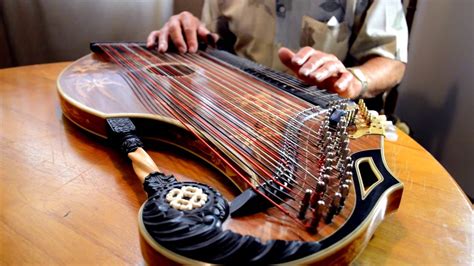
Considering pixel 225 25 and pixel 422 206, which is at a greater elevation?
pixel 225 25

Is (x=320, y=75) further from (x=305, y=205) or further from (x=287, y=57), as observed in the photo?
(x=305, y=205)

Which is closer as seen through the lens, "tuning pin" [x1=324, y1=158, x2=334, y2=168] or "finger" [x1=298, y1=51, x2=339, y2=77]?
"tuning pin" [x1=324, y1=158, x2=334, y2=168]

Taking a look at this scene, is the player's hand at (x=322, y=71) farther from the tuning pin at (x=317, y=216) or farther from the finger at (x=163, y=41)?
the tuning pin at (x=317, y=216)

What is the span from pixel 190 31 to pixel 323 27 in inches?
18.3

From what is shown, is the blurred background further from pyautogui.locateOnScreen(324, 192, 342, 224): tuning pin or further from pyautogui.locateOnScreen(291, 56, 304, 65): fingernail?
pyautogui.locateOnScreen(324, 192, 342, 224): tuning pin

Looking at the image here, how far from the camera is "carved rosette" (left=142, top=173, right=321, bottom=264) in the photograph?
1.36ft

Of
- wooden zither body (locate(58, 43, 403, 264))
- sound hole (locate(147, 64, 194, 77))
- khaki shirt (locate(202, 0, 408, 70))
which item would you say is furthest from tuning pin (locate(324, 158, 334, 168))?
khaki shirt (locate(202, 0, 408, 70))

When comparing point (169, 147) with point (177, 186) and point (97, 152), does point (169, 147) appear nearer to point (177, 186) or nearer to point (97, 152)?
point (97, 152)

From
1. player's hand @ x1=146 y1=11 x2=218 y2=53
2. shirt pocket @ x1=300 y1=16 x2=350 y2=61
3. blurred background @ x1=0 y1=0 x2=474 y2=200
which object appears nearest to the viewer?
player's hand @ x1=146 y1=11 x2=218 y2=53

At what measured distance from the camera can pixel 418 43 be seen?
1.88m

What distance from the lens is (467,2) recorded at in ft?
5.31

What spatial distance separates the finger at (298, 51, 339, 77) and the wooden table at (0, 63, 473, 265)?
0.27 metres

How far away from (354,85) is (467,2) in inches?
36.1

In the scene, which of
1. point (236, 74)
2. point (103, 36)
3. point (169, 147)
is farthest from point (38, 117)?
point (103, 36)
